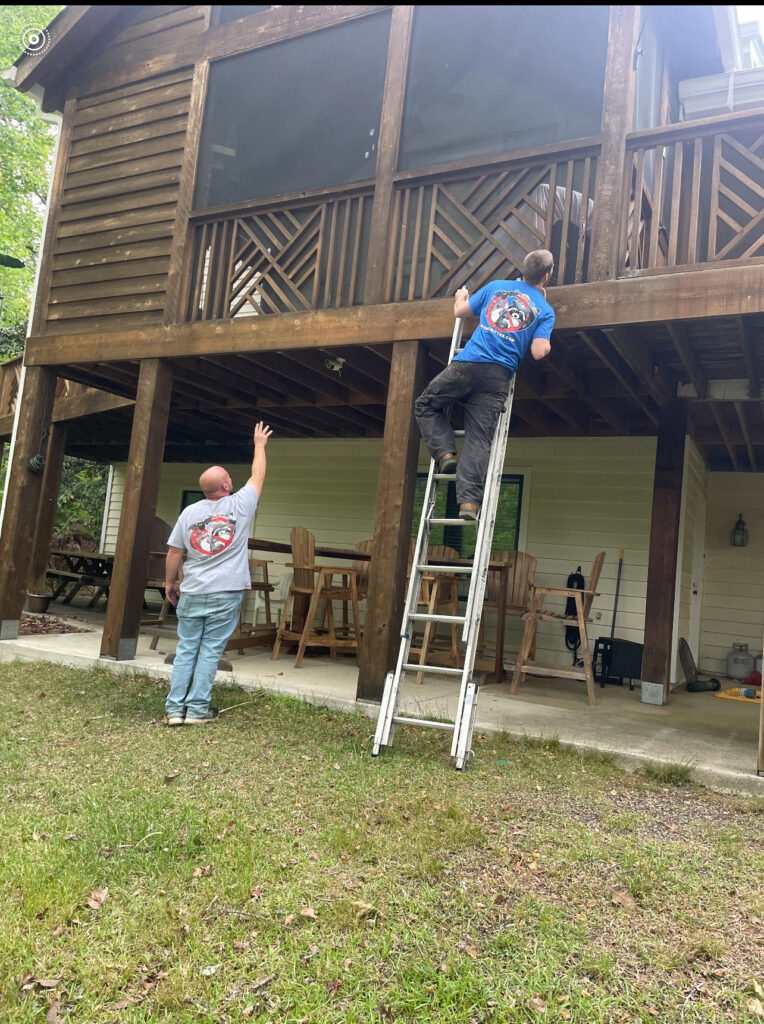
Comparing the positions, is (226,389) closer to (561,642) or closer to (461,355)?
(461,355)

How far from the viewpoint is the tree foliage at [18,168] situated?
57.3ft

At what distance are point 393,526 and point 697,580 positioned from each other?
504 cm

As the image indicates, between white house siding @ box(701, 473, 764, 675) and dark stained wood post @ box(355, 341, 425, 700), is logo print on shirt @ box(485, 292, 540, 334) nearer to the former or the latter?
dark stained wood post @ box(355, 341, 425, 700)

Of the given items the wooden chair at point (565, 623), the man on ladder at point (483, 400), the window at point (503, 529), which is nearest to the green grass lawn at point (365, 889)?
the man on ladder at point (483, 400)

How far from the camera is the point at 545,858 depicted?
9.17ft

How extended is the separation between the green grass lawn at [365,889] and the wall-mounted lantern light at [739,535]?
5.29m

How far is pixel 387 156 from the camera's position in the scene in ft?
17.2

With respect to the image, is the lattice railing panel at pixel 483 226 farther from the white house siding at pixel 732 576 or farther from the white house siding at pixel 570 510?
the white house siding at pixel 732 576

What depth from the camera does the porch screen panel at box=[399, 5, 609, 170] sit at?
5.20 metres

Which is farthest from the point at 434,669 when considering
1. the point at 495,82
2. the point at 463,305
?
the point at 495,82

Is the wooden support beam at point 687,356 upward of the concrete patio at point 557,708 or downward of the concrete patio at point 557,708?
upward

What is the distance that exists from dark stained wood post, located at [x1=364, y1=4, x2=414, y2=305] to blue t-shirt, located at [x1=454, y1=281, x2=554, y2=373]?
4.01 feet

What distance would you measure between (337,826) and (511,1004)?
1.17 m

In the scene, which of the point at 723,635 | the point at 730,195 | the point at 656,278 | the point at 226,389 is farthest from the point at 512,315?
the point at 723,635
